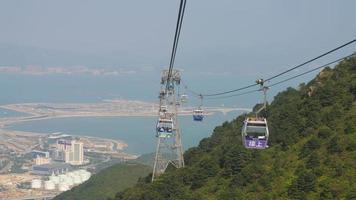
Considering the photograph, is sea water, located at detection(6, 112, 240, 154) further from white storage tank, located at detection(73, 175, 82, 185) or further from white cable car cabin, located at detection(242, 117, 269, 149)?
white cable car cabin, located at detection(242, 117, 269, 149)

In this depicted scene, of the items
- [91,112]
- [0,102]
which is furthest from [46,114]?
[0,102]

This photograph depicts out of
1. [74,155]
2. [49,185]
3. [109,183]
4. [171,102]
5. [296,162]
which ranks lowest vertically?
[49,185]

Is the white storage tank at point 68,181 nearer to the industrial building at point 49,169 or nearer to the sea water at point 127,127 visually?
the industrial building at point 49,169

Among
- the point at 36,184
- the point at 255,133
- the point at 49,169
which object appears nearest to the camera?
the point at 255,133

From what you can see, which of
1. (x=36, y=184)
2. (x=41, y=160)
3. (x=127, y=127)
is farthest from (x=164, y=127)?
(x=127, y=127)

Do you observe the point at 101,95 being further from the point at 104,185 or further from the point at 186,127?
the point at 104,185

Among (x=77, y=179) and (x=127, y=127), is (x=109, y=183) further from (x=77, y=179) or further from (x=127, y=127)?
(x=127, y=127)
